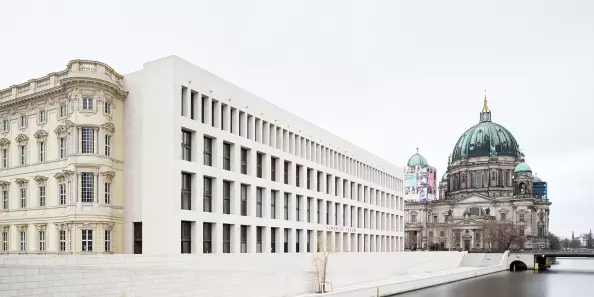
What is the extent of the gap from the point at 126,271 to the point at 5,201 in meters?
22.3

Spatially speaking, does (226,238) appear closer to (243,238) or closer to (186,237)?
(243,238)

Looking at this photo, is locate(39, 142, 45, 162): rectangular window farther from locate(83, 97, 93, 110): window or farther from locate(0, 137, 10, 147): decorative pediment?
locate(83, 97, 93, 110): window

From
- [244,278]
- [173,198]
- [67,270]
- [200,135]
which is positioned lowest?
[244,278]

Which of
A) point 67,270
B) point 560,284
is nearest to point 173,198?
point 67,270

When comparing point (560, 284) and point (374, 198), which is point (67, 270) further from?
point (560, 284)

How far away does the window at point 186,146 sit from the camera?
146ft

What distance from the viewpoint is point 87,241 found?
Answer: 41594 mm

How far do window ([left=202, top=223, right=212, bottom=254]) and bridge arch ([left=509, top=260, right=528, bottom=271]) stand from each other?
9146 cm

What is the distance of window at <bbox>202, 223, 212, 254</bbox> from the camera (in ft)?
151

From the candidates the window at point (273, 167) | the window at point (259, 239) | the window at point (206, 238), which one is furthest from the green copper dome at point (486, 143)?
the window at point (206, 238)

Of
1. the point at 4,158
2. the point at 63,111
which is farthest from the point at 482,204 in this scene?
the point at 63,111

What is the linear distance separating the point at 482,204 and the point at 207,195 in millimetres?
138318

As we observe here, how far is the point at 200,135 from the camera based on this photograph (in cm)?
4566

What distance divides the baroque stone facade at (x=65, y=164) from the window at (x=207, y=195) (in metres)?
6.52
